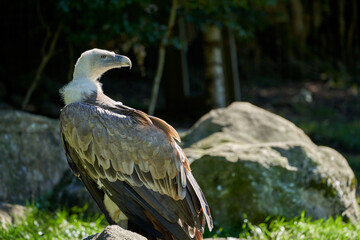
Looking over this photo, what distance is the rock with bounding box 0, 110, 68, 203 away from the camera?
5316 millimetres

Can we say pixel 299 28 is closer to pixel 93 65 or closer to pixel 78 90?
pixel 93 65

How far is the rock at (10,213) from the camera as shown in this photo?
4.47 m

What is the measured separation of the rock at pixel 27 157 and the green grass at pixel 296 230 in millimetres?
1905

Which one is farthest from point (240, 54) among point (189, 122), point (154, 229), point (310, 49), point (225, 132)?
point (154, 229)

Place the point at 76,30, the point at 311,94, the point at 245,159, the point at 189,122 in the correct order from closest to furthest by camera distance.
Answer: the point at 245,159 → the point at 76,30 → the point at 189,122 → the point at 311,94

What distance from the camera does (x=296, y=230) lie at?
4.36 metres

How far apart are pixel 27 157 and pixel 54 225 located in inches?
47.1

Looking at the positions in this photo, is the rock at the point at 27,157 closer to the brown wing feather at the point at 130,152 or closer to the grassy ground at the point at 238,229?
the grassy ground at the point at 238,229

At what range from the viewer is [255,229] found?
14.4ft

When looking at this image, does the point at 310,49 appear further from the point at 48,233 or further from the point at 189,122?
the point at 48,233

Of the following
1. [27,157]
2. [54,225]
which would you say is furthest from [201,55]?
[54,225]

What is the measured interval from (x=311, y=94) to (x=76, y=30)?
6.27 m

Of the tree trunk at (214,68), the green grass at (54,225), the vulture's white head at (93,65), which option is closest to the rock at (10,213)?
the green grass at (54,225)

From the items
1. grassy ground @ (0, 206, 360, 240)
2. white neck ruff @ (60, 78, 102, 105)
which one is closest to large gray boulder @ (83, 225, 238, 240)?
white neck ruff @ (60, 78, 102, 105)
